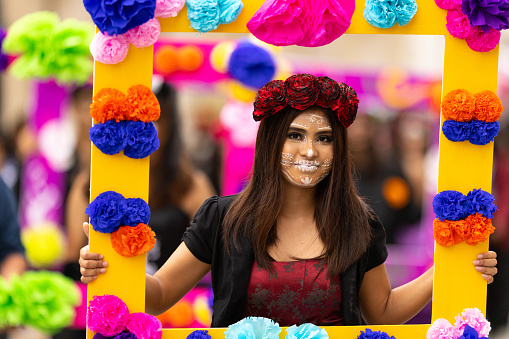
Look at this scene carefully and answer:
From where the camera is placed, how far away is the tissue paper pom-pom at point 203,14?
216 cm

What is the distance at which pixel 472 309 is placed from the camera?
2.34 metres

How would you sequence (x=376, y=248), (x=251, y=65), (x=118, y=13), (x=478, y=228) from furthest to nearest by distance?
Answer: (x=251, y=65) → (x=376, y=248) → (x=478, y=228) → (x=118, y=13)

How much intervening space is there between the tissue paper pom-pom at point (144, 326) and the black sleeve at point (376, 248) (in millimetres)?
748

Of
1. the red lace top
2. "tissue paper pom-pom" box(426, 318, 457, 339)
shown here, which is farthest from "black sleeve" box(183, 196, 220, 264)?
"tissue paper pom-pom" box(426, 318, 457, 339)

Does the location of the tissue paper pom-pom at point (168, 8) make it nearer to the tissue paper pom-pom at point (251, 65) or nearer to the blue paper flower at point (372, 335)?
the blue paper flower at point (372, 335)

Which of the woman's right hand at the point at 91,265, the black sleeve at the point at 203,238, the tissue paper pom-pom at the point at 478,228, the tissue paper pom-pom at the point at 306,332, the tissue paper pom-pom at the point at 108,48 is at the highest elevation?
the tissue paper pom-pom at the point at 108,48

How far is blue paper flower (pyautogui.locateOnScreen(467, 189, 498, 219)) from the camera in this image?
231cm

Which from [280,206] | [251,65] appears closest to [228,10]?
[280,206]

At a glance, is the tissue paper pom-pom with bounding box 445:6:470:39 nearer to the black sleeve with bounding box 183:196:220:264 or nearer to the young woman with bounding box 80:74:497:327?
the young woman with bounding box 80:74:497:327

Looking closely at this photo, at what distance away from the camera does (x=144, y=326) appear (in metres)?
2.20

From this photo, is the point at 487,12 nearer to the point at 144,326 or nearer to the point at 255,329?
the point at 255,329

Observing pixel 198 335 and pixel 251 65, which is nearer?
pixel 198 335

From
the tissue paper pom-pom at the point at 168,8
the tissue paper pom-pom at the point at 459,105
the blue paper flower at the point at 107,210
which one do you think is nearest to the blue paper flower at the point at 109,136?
the blue paper flower at the point at 107,210

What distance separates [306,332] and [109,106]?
35.8 inches
